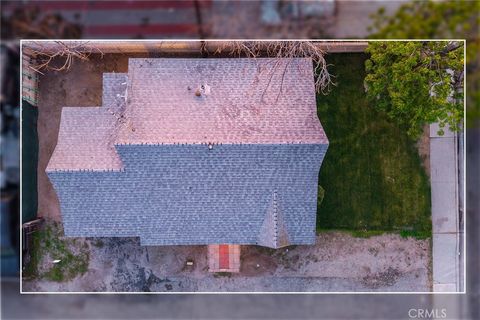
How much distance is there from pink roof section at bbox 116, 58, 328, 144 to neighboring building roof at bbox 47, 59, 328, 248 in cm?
3

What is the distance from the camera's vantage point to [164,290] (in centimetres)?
1525

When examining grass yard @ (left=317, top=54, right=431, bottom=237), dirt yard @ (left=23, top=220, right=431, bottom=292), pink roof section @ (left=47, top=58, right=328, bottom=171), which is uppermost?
pink roof section @ (left=47, top=58, right=328, bottom=171)

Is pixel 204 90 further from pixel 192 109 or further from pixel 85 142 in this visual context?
pixel 85 142

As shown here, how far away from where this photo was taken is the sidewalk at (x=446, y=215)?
48.8 feet

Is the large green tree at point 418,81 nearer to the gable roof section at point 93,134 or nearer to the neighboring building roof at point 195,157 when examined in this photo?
the neighboring building roof at point 195,157

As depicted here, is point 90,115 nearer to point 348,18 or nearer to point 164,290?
point 164,290

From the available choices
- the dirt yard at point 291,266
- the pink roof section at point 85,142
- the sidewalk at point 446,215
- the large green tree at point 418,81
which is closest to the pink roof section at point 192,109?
the pink roof section at point 85,142

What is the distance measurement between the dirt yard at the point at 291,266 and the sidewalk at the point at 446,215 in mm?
494

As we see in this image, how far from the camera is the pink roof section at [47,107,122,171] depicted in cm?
1293

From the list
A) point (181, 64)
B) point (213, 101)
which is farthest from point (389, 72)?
point (181, 64)

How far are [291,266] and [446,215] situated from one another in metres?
6.20

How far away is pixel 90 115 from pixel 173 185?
3.76m

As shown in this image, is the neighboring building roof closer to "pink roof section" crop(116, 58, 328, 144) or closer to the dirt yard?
"pink roof section" crop(116, 58, 328, 144)

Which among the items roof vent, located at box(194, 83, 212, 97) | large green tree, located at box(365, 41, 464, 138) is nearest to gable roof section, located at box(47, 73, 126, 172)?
roof vent, located at box(194, 83, 212, 97)
